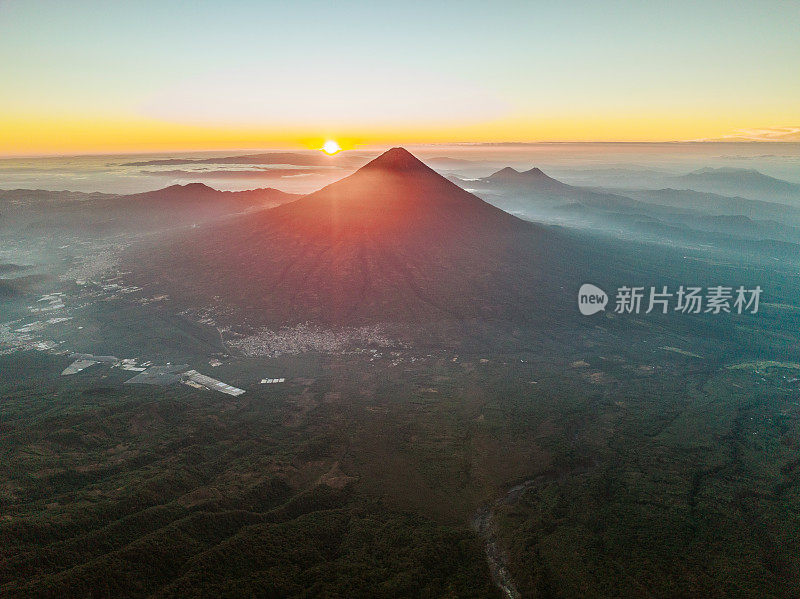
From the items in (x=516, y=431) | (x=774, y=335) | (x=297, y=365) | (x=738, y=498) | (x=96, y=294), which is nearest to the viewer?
(x=738, y=498)

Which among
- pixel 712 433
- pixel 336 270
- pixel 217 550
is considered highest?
pixel 336 270

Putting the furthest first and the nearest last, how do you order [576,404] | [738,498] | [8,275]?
[8,275] < [576,404] < [738,498]

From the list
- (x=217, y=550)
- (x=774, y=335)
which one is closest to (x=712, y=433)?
(x=774, y=335)

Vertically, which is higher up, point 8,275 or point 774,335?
point 8,275

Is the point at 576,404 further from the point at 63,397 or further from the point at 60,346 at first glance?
the point at 60,346

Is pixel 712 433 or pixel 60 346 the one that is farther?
pixel 60 346

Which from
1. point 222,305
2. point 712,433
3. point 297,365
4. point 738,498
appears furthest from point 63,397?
point 712,433
